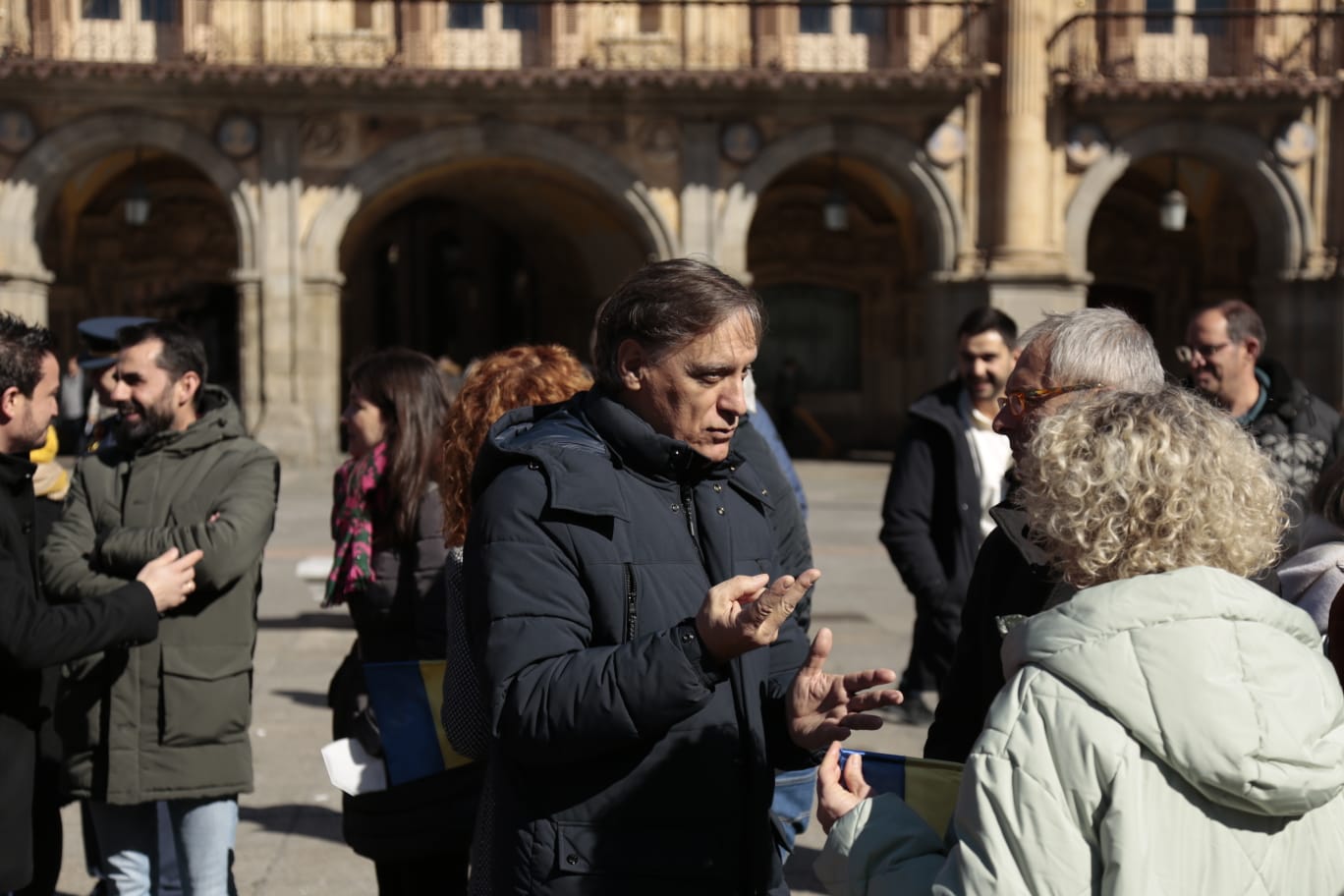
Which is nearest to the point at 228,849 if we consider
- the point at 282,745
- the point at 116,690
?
the point at 116,690

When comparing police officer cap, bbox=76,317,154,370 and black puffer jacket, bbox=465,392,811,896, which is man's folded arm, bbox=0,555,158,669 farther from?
police officer cap, bbox=76,317,154,370

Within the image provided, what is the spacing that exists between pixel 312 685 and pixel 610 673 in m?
6.11

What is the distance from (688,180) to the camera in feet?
65.3

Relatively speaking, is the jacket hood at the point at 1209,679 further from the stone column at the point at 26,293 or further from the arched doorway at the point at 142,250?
the arched doorway at the point at 142,250

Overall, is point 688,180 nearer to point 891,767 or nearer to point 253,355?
point 253,355

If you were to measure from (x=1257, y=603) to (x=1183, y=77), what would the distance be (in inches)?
807

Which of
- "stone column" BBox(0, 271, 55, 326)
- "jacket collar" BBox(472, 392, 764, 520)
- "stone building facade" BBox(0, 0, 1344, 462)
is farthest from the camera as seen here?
"stone building facade" BBox(0, 0, 1344, 462)

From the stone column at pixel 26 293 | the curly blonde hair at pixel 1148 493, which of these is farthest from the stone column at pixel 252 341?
the curly blonde hair at pixel 1148 493

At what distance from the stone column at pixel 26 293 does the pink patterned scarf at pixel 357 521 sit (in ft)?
53.0

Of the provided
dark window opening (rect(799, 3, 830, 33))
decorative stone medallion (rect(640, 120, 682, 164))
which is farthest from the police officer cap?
dark window opening (rect(799, 3, 830, 33))

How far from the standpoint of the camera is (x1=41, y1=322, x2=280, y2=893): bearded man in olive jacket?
385cm

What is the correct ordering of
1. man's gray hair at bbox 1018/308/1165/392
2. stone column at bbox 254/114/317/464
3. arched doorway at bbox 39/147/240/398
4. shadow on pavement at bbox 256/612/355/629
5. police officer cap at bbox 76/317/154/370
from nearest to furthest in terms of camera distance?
1. man's gray hair at bbox 1018/308/1165/392
2. police officer cap at bbox 76/317/154/370
3. shadow on pavement at bbox 256/612/355/629
4. stone column at bbox 254/114/317/464
5. arched doorway at bbox 39/147/240/398

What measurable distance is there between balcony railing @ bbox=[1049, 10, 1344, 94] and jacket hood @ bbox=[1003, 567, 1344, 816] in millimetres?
19058

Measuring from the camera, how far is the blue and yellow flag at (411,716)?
321 centimetres
